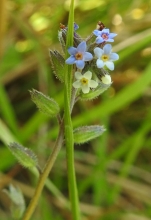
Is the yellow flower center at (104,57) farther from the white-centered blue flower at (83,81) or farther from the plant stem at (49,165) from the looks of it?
the plant stem at (49,165)

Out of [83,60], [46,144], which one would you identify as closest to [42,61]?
[46,144]

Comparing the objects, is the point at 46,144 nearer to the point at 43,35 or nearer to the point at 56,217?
the point at 56,217

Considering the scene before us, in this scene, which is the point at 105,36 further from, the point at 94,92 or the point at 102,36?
the point at 94,92

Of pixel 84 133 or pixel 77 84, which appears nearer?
pixel 77 84

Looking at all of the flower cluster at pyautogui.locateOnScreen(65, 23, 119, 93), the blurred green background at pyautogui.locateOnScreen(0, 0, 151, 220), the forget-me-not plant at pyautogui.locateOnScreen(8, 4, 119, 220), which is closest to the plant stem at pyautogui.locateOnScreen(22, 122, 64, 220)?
the forget-me-not plant at pyautogui.locateOnScreen(8, 4, 119, 220)

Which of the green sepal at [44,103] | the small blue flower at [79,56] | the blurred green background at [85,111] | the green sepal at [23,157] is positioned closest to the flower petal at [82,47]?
the small blue flower at [79,56]

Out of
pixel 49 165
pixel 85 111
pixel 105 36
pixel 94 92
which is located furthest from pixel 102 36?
pixel 85 111

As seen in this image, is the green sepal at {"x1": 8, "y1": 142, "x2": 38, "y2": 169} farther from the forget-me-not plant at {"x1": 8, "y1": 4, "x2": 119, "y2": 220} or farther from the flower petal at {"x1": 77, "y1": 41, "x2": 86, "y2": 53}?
the flower petal at {"x1": 77, "y1": 41, "x2": 86, "y2": 53}
